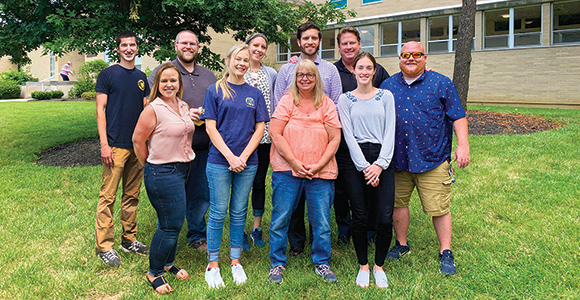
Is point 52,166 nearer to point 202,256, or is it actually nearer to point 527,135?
point 202,256

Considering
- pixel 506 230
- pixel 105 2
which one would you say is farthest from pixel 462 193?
pixel 105 2

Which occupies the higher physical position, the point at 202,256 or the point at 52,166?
the point at 52,166

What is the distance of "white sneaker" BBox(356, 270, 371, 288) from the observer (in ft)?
11.1

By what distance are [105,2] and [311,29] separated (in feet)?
16.2

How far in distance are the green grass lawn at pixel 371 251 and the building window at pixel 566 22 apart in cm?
1471

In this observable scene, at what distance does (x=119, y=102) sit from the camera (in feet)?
12.5

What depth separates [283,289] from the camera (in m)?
3.33

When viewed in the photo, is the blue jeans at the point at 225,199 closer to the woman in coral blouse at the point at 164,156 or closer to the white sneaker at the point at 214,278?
the white sneaker at the point at 214,278

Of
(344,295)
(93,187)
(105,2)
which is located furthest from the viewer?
(105,2)

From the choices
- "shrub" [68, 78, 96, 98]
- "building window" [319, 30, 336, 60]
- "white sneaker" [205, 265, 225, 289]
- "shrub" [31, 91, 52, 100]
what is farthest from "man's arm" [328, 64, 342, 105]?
"shrub" [31, 91, 52, 100]

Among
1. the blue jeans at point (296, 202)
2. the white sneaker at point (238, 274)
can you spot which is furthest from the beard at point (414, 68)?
the white sneaker at point (238, 274)

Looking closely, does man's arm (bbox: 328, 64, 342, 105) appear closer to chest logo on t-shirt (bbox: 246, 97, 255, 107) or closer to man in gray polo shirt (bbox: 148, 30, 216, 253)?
chest logo on t-shirt (bbox: 246, 97, 255, 107)

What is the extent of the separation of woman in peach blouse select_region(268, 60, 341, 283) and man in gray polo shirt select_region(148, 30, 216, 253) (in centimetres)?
83

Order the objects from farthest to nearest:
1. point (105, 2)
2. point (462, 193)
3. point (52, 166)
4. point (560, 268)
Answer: point (52, 166) < point (105, 2) < point (462, 193) < point (560, 268)
